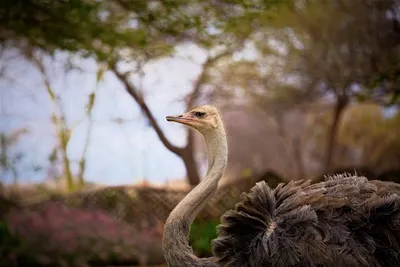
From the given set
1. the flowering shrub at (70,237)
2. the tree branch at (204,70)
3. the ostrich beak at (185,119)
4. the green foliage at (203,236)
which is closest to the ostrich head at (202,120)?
the ostrich beak at (185,119)

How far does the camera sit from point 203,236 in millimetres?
7852

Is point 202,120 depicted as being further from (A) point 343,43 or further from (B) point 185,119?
(A) point 343,43

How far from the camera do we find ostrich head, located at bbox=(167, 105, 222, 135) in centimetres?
348

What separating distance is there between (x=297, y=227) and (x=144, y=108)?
15.4 feet

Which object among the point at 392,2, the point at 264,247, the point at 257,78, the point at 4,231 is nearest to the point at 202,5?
the point at 392,2

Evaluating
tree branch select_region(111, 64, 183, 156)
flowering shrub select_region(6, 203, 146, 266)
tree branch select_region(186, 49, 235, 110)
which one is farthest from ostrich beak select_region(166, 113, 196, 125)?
tree branch select_region(186, 49, 235, 110)

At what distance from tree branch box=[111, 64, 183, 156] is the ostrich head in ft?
11.4

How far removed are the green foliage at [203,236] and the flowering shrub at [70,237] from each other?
696mm

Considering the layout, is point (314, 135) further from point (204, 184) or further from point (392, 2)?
point (204, 184)

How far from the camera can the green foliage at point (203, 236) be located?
7672 mm

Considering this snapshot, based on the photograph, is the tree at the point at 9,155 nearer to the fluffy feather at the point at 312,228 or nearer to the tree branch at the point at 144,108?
the tree branch at the point at 144,108

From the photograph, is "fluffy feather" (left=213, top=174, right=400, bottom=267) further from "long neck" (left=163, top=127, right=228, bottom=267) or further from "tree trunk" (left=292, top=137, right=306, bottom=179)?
"tree trunk" (left=292, top=137, right=306, bottom=179)

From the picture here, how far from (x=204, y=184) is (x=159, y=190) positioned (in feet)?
16.0

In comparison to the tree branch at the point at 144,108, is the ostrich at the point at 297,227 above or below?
below
